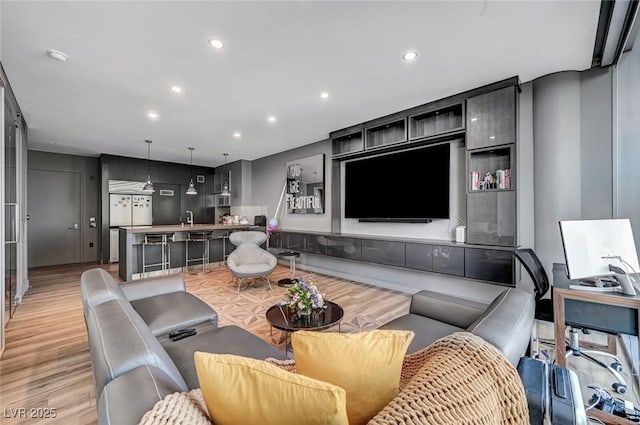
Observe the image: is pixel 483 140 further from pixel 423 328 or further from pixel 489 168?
pixel 423 328

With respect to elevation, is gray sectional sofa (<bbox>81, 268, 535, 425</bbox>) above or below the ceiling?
below

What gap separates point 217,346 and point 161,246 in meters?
4.99

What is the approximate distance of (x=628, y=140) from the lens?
9.13 feet

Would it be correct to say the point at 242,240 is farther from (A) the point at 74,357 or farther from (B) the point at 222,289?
(A) the point at 74,357

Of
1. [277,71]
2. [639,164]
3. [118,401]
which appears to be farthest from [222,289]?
[639,164]

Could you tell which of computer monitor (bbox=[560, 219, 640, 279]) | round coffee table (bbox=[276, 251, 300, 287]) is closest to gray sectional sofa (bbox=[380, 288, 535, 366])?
computer monitor (bbox=[560, 219, 640, 279])

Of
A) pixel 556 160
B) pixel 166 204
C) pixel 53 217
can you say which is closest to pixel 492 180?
pixel 556 160

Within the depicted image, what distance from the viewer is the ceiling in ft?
6.75

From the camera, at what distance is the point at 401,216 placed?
4336 mm

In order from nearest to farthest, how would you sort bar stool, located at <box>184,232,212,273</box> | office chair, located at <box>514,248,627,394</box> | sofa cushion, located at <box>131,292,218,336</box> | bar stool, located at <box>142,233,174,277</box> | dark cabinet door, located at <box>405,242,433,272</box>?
1. sofa cushion, located at <box>131,292,218,336</box>
2. office chair, located at <box>514,248,627,394</box>
3. dark cabinet door, located at <box>405,242,433,272</box>
4. bar stool, located at <box>142,233,174,277</box>
5. bar stool, located at <box>184,232,212,273</box>

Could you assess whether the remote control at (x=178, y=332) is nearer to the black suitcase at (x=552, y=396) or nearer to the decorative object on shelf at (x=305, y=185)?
the black suitcase at (x=552, y=396)

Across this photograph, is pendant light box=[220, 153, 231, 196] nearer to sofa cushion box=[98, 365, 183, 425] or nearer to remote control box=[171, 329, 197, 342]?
remote control box=[171, 329, 197, 342]

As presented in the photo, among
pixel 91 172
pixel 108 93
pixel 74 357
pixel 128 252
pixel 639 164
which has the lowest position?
pixel 74 357

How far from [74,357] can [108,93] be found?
119 inches
